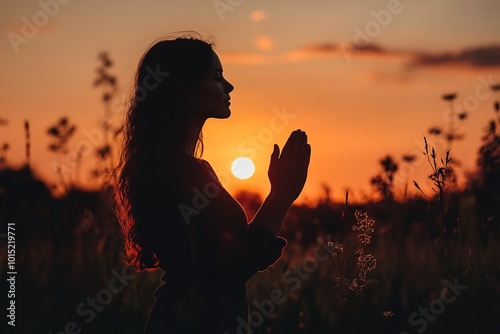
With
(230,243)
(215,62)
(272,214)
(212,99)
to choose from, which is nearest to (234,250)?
(230,243)

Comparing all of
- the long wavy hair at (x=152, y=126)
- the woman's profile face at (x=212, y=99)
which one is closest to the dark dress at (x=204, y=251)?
the long wavy hair at (x=152, y=126)

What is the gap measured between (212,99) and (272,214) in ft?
2.14

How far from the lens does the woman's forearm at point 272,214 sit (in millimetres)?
3680

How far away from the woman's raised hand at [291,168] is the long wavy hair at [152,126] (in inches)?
18.7

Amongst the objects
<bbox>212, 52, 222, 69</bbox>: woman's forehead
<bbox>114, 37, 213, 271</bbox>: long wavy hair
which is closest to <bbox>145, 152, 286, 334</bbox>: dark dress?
<bbox>114, 37, 213, 271</bbox>: long wavy hair

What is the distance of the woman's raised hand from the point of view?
3744 millimetres

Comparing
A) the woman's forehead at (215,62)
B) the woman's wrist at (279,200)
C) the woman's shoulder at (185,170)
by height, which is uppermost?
the woman's forehead at (215,62)

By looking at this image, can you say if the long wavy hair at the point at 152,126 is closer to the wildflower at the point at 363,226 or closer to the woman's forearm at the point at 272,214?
the woman's forearm at the point at 272,214

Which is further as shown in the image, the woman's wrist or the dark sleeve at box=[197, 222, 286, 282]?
the woman's wrist

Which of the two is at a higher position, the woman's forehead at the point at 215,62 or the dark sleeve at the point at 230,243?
the woman's forehead at the point at 215,62

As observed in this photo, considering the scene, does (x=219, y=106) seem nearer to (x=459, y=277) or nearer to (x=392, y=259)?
(x=459, y=277)

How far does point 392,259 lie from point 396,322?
61 cm

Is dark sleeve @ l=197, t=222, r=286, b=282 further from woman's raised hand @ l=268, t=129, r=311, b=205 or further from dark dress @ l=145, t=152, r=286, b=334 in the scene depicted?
woman's raised hand @ l=268, t=129, r=311, b=205

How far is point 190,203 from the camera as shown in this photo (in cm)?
365
